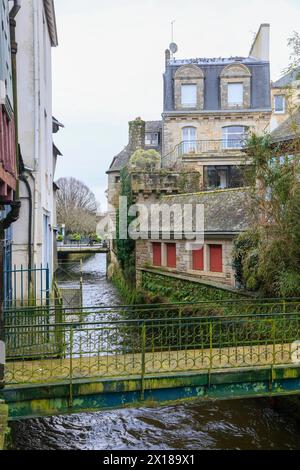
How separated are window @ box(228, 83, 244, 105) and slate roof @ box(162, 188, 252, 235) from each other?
529 inches

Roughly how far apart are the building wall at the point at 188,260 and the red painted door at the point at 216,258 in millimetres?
144

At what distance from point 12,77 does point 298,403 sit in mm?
8805

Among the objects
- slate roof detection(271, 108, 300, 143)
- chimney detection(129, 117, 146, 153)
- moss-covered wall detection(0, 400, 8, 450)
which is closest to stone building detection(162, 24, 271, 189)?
chimney detection(129, 117, 146, 153)

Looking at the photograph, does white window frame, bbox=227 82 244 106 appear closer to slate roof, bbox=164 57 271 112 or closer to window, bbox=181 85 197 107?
slate roof, bbox=164 57 271 112

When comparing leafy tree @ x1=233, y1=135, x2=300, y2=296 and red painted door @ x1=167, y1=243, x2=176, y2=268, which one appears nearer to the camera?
leafy tree @ x1=233, y1=135, x2=300, y2=296

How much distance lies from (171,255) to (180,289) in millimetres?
1946

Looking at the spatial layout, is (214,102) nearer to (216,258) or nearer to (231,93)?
(231,93)

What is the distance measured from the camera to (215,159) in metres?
28.6

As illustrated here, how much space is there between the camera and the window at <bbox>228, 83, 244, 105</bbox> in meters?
30.4

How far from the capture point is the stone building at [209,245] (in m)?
15.5

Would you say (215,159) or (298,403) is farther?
(215,159)

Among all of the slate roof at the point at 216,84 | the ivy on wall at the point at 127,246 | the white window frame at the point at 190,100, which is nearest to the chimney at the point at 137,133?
the slate roof at the point at 216,84
